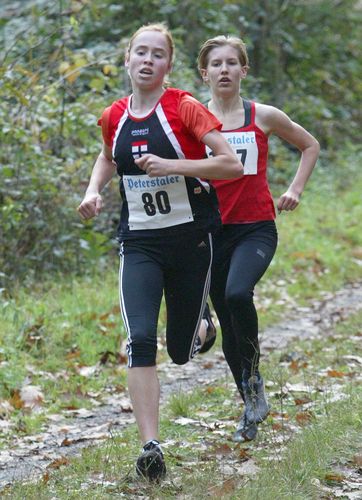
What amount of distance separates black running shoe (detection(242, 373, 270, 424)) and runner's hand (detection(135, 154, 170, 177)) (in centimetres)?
149

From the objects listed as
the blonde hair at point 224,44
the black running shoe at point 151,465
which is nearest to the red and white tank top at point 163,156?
the blonde hair at point 224,44

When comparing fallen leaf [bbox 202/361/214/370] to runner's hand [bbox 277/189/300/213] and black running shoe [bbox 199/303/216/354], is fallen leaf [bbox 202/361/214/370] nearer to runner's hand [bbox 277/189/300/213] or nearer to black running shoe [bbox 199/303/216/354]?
black running shoe [bbox 199/303/216/354]

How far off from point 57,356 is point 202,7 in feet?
31.3

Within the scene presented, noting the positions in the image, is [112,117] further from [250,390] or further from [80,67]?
[80,67]

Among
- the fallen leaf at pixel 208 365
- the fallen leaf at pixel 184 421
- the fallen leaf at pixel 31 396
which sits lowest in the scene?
the fallen leaf at pixel 208 365

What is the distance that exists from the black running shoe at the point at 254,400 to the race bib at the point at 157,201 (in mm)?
1119

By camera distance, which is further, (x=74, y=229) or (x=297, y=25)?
(x=297, y=25)

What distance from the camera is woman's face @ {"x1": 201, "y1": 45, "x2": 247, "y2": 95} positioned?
539 centimetres

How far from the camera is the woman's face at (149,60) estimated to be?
4.57m

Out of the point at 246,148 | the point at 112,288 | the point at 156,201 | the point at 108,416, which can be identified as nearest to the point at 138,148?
the point at 156,201

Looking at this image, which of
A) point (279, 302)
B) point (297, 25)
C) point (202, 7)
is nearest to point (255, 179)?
point (279, 302)

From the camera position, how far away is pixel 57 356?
24.4 ft

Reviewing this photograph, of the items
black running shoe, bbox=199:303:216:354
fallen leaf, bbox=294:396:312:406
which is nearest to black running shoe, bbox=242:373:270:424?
black running shoe, bbox=199:303:216:354

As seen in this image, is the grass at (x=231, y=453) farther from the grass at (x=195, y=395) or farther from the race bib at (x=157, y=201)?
the race bib at (x=157, y=201)
